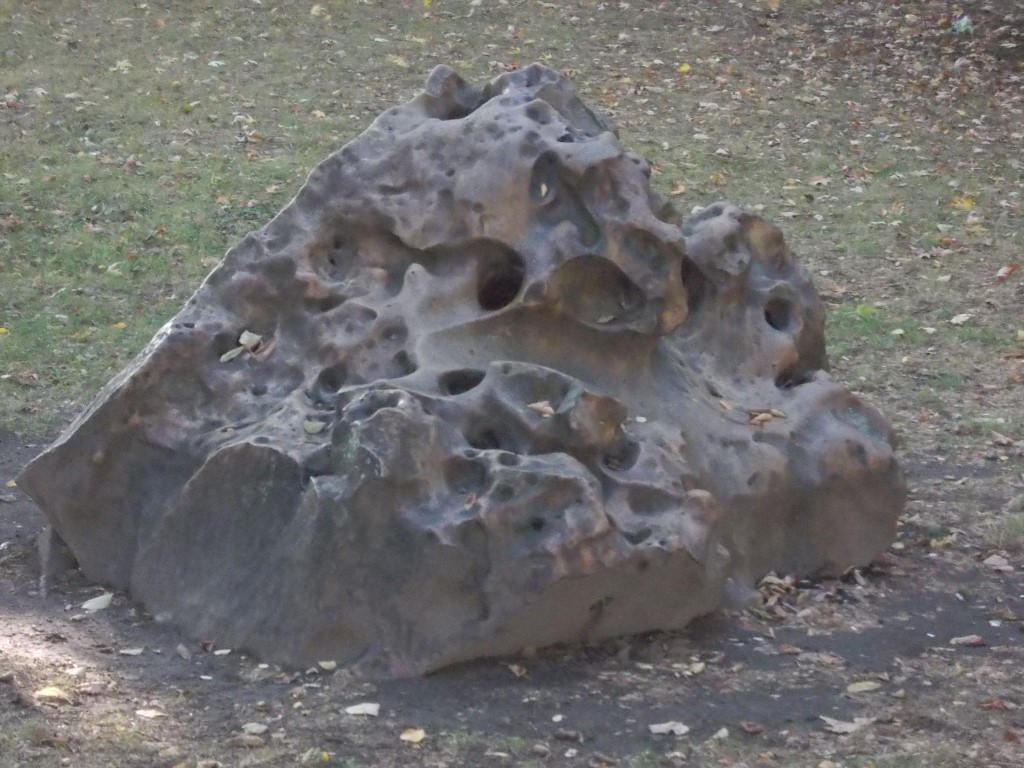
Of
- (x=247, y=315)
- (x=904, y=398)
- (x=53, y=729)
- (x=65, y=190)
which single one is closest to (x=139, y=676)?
(x=53, y=729)

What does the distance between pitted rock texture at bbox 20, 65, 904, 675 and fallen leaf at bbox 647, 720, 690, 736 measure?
18.4 inches

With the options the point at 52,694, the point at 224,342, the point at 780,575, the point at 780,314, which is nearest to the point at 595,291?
the point at 780,314

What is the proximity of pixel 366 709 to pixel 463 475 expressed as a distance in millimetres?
744

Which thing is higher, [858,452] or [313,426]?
[313,426]

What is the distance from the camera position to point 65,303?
9.06m

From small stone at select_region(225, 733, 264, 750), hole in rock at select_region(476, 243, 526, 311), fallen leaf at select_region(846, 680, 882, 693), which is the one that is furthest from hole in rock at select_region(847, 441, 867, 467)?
small stone at select_region(225, 733, 264, 750)

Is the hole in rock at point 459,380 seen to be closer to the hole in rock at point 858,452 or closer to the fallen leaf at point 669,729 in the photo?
the fallen leaf at point 669,729

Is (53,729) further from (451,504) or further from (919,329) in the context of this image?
(919,329)

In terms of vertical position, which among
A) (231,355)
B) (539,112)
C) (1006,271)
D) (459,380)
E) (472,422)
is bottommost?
(472,422)

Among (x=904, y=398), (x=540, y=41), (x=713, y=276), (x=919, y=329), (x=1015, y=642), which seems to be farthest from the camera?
(x=540, y=41)

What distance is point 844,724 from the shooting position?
397 cm

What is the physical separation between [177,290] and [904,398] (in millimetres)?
4691

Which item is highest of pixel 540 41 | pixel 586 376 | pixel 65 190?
pixel 540 41

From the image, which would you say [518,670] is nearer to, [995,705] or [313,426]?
[313,426]
